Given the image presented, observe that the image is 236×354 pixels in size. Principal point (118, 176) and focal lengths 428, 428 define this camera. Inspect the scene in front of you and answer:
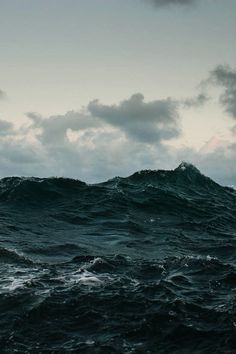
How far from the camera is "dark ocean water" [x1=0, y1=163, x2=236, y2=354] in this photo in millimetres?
14351

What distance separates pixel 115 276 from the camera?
20.0 m

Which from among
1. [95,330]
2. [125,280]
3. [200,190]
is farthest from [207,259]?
[200,190]

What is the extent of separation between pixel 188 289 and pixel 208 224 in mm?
16919

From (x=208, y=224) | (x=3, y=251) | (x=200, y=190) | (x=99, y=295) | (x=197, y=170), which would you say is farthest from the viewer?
(x=197, y=170)

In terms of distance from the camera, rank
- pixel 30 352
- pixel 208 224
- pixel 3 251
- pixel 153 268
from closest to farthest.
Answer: pixel 30 352 → pixel 153 268 → pixel 3 251 → pixel 208 224

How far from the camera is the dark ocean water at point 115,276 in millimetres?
14351

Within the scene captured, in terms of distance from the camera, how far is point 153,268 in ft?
70.1

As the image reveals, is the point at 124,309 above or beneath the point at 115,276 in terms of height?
beneath

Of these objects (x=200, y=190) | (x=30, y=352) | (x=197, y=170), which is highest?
(x=197, y=170)

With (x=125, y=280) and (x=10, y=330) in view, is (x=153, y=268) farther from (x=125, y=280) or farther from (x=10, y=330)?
(x=10, y=330)

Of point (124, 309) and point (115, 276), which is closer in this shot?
point (124, 309)

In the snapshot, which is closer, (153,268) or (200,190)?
(153,268)

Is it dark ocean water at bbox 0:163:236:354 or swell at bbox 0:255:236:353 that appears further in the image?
dark ocean water at bbox 0:163:236:354

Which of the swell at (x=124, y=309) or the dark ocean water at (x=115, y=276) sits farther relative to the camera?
the dark ocean water at (x=115, y=276)
